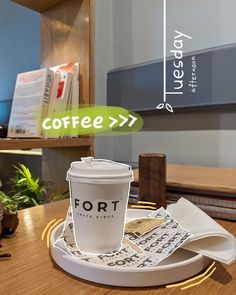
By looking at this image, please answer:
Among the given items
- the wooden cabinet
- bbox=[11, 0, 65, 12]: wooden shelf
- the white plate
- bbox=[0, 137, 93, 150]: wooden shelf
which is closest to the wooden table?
the white plate

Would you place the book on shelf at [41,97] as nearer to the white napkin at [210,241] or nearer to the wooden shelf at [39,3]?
the wooden shelf at [39,3]

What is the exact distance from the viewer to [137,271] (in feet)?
1.19

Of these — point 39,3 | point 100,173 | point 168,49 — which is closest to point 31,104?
point 39,3

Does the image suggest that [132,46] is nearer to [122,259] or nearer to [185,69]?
[185,69]

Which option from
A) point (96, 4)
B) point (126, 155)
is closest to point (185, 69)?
point (126, 155)

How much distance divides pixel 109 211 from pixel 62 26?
1.31 meters

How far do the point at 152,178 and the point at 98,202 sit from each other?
31cm

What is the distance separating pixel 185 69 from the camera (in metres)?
1.24

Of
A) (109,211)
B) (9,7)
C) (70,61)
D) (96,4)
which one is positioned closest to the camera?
(109,211)

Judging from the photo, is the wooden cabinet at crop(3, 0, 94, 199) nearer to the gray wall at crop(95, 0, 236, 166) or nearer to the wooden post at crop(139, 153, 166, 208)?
the gray wall at crop(95, 0, 236, 166)

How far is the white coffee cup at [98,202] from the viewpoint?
0.38 metres

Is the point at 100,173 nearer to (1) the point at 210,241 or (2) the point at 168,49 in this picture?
(1) the point at 210,241

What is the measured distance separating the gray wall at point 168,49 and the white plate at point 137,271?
34.3 inches

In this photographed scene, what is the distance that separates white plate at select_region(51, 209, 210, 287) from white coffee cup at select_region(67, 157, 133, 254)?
1.3 inches
